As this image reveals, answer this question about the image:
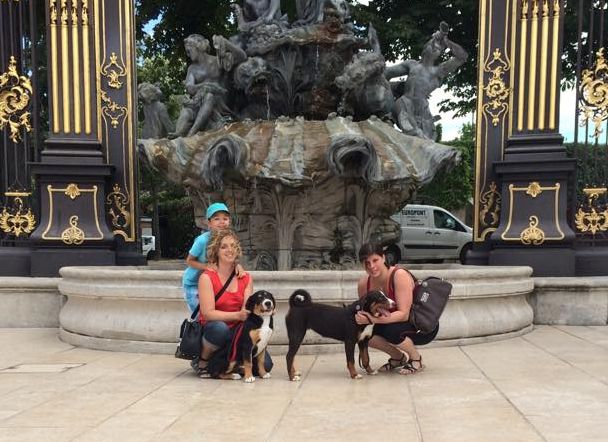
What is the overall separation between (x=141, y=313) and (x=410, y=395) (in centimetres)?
279

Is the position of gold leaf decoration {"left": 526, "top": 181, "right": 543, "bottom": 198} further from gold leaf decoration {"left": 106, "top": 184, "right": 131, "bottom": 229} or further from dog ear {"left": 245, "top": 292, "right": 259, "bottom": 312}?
gold leaf decoration {"left": 106, "top": 184, "right": 131, "bottom": 229}

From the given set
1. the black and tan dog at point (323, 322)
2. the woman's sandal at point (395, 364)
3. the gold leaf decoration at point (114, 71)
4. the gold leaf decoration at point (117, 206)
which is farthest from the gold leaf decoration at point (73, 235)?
the woman's sandal at point (395, 364)

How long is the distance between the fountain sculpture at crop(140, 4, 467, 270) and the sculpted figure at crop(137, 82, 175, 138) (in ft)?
0.13

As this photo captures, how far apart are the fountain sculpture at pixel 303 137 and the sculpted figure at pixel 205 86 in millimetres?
15

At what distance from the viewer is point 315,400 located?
4023mm

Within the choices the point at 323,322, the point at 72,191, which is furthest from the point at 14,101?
the point at 323,322

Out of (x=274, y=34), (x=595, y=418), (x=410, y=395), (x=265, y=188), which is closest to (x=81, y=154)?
(x=265, y=188)

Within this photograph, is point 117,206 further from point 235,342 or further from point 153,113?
point 235,342

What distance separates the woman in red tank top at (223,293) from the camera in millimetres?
4402

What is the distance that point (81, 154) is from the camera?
8180 mm

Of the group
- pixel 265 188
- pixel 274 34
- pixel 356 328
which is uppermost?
pixel 274 34

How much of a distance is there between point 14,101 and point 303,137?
417 cm

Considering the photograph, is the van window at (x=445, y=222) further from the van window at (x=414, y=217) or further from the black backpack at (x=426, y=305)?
the black backpack at (x=426, y=305)

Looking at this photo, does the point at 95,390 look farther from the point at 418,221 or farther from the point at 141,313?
the point at 418,221
